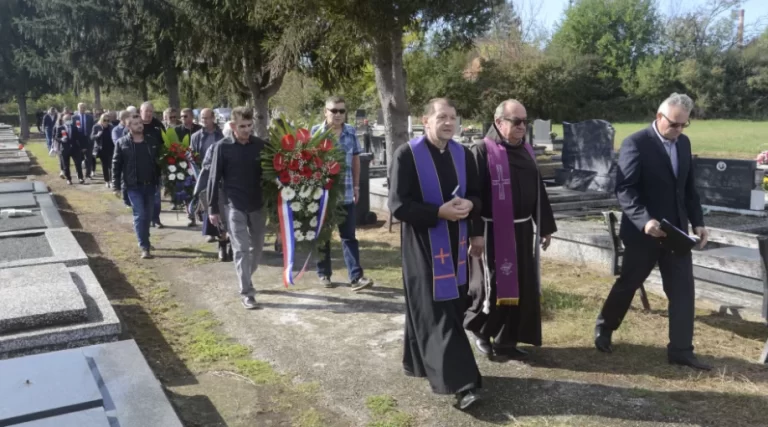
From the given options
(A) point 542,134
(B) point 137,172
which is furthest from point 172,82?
(B) point 137,172

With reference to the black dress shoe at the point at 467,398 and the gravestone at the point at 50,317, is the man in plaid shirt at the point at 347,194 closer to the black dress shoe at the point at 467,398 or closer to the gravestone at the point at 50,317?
the gravestone at the point at 50,317

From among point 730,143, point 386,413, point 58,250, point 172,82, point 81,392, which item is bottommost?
point 386,413

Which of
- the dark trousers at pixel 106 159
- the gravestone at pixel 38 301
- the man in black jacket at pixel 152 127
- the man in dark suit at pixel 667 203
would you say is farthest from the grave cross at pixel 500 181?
the dark trousers at pixel 106 159

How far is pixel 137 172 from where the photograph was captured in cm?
886

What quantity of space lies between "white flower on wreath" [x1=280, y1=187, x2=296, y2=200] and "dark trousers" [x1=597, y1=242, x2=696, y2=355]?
302cm

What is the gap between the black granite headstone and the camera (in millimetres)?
9812

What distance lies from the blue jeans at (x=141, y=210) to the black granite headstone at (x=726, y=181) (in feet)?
24.7

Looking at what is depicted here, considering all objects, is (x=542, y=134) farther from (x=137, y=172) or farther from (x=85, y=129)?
(x=137, y=172)

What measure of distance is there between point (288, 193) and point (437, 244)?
2482 mm

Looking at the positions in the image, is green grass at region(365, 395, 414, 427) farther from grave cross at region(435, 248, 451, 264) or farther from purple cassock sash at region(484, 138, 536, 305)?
purple cassock sash at region(484, 138, 536, 305)

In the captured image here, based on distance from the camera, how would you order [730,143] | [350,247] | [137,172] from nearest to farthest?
[350,247], [137,172], [730,143]

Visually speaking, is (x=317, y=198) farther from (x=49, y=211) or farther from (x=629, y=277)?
(x=49, y=211)

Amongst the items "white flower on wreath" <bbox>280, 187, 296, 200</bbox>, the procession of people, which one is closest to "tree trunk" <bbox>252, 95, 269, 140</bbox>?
the procession of people

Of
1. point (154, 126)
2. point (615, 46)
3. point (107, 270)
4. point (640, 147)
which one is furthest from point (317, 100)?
point (615, 46)
